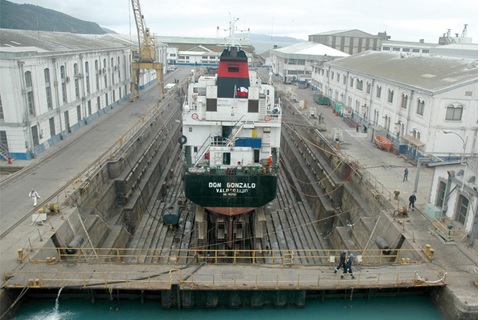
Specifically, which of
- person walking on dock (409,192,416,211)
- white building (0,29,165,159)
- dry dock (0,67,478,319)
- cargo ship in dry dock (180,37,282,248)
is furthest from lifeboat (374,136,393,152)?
white building (0,29,165,159)

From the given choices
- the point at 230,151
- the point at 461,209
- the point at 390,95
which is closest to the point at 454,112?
the point at 390,95

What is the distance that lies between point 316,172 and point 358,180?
666cm

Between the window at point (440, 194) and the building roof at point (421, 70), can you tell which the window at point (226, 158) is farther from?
the building roof at point (421, 70)

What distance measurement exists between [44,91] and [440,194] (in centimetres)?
2751

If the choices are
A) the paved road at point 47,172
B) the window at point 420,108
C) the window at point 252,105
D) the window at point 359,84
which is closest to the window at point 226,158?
the window at point 252,105

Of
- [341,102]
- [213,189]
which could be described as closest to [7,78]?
[213,189]

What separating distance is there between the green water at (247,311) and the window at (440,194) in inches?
244

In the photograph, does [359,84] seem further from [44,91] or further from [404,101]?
[44,91]

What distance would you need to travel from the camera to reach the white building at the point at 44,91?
2558 cm

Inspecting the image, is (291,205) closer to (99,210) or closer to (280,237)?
(280,237)

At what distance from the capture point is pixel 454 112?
28.2m

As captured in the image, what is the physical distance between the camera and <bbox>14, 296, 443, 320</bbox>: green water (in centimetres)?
1404

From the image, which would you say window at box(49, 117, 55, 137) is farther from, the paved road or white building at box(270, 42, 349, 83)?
white building at box(270, 42, 349, 83)

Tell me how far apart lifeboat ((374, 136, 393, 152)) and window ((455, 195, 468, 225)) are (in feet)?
47.4
